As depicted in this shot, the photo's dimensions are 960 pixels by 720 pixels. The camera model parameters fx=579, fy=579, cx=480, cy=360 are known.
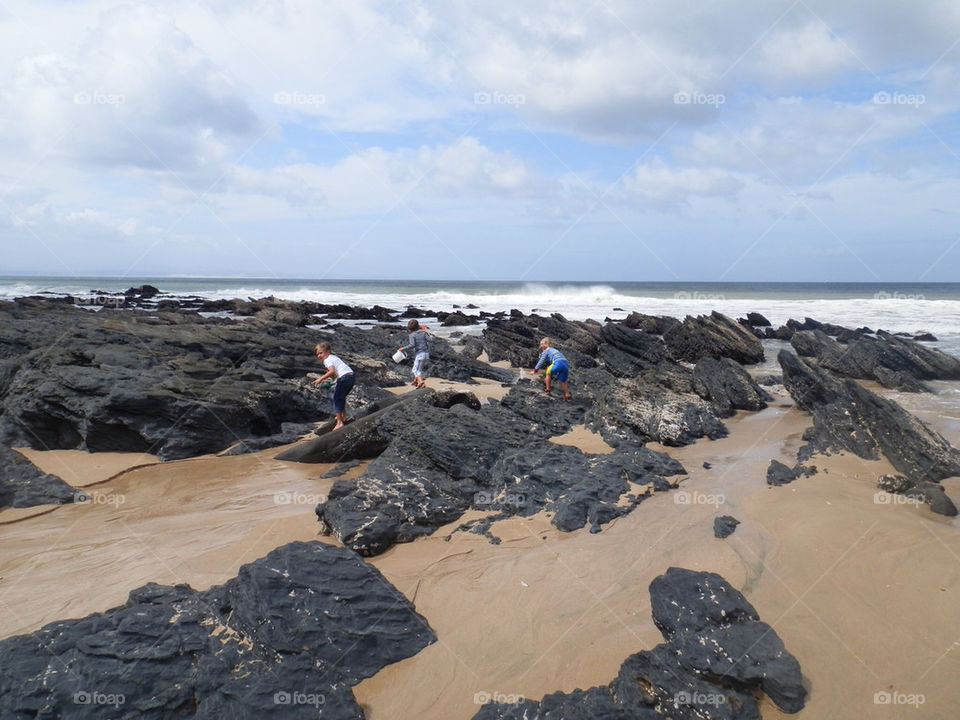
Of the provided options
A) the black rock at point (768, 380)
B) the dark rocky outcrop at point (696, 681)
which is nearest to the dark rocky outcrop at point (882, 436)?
the dark rocky outcrop at point (696, 681)

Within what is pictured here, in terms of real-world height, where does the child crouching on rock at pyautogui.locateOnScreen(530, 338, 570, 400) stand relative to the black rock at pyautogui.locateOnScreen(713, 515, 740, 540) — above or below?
above

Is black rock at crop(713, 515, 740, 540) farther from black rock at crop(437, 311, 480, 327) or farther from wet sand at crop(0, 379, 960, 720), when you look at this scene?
black rock at crop(437, 311, 480, 327)

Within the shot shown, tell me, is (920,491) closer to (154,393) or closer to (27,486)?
(27,486)

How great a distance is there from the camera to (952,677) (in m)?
3.53

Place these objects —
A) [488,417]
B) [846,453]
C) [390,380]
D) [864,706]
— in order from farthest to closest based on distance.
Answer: [390,380]
[488,417]
[846,453]
[864,706]

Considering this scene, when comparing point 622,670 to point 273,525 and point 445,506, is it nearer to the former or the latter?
point 445,506

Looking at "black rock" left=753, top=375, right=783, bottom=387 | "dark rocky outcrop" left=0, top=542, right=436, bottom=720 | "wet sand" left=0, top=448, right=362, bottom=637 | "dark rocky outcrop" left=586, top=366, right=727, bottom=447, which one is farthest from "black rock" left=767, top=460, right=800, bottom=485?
"black rock" left=753, top=375, right=783, bottom=387

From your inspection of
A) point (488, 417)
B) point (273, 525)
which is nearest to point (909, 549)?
point (488, 417)

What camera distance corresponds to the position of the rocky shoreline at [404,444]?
3361mm

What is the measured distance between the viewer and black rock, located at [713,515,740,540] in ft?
17.4

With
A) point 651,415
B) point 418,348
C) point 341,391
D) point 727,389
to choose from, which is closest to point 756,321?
point 727,389

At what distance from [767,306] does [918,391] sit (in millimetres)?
34953

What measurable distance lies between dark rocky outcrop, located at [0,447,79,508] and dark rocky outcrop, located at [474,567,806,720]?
242 inches

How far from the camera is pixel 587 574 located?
4.84 meters
